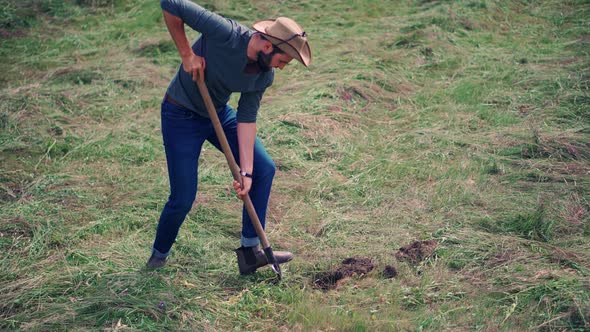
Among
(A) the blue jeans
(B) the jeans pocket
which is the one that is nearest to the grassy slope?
(A) the blue jeans

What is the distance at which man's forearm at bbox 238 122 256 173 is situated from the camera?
139 inches

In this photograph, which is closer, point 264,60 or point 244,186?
point 264,60

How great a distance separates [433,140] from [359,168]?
0.83 metres

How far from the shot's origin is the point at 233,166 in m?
3.57

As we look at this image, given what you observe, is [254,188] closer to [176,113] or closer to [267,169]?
[267,169]

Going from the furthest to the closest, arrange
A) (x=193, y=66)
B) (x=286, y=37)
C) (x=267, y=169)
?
1. (x=267, y=169)
2. (x=193, y=66)
3. (x=286, y=37)

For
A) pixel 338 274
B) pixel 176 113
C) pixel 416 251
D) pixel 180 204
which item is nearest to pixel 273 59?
pixel 176 113

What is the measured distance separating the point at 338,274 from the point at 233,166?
Answer: 0.94m

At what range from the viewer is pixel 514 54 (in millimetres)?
7645

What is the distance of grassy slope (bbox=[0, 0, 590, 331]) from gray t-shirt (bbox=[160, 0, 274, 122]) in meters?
1.04

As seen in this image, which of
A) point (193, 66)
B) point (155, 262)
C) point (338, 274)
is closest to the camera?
point (193, 66)

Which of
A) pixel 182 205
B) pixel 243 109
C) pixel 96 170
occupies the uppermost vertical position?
pixel 243 109

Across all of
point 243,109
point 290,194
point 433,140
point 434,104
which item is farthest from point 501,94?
point 243,109

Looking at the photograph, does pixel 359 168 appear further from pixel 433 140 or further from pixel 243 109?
pixel 243 109
